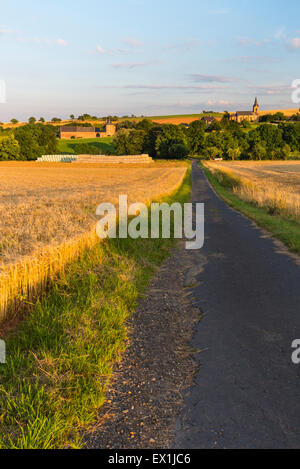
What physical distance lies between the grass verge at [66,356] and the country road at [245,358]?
1.06 metres

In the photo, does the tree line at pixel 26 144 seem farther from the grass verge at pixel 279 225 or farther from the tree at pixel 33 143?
the grass verge at pixel 279 225

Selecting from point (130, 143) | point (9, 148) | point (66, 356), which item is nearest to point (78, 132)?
point (130, 143)

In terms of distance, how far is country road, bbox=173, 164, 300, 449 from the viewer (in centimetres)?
311

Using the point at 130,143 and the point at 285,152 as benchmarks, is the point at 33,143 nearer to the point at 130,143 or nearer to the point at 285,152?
the point at 130,143

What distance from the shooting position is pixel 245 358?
441cm

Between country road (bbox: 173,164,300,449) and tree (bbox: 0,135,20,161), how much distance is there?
94474mm

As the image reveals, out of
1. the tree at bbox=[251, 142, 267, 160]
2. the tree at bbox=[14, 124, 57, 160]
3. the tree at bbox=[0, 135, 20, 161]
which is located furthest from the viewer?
the tree at bbox=[251, 142, 267, 160]

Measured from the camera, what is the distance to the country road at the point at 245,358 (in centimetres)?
311

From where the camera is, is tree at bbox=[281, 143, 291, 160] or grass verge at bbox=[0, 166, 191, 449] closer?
grass verge at bbox=[0, 166, 191, 449]

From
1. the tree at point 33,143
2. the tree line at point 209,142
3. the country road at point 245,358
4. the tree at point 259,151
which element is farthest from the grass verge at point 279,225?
the tree at point 259,151

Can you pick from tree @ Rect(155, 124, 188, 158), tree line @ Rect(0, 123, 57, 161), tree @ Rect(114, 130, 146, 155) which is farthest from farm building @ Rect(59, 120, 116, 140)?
tree @ Rect(155, 124, 188, 158)

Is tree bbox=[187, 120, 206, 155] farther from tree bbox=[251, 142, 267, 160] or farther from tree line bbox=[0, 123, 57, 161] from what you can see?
tree line bbox=[0, 123, 57, 161]

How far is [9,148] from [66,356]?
98.5 m

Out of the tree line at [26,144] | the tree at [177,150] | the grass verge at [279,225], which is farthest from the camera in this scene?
the tree at [177,150]
